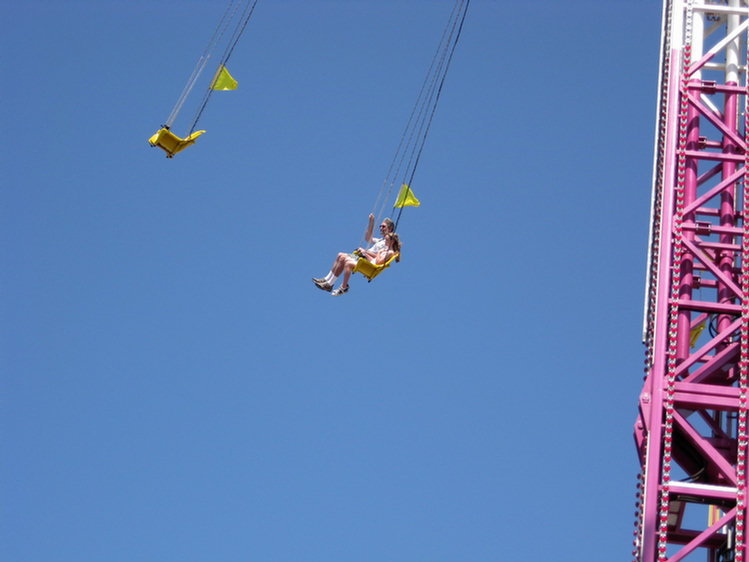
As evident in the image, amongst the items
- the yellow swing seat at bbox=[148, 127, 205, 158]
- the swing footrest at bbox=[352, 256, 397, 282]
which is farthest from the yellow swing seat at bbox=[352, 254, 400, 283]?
the yellow swing seat at bbox=[148, 127, 205, 158]

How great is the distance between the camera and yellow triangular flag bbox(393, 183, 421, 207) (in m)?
29.1


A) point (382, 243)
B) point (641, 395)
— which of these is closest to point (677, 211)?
point (641, 395)

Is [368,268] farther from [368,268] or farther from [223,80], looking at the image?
[223,80]

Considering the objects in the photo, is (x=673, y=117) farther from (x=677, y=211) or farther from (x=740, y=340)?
(x=740, y=340)

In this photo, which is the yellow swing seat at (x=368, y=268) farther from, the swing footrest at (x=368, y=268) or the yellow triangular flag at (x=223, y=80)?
the yellow triangular flag at (x=223, y=80)

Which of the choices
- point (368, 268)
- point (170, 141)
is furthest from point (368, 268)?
point (170, 141)

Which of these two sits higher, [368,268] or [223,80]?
[223,80]

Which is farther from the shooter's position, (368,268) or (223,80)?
(223,80)

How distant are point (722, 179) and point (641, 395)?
3782 millimetres

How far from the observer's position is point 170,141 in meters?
28.3

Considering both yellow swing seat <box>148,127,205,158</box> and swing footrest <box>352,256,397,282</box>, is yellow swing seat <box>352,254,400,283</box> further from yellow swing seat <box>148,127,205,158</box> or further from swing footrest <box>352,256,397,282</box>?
yellow swing seat <box>148,127,205,158</box>

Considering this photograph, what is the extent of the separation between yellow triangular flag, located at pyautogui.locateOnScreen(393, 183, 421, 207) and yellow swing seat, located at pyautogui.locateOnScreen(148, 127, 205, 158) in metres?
3.41

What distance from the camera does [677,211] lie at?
27094 millimetres

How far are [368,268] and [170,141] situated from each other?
12.3ft
